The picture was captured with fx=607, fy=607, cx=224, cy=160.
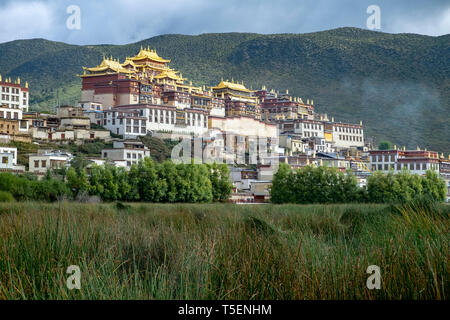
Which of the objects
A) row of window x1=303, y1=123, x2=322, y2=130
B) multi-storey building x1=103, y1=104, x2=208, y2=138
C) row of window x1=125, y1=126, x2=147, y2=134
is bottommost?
row of window x1=125, y1=126, x2=147, y2=134

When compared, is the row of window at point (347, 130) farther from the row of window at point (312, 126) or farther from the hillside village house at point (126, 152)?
the hillside village house at point (126, 152)

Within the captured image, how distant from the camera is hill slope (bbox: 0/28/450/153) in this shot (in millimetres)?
113438

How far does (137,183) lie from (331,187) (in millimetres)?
12789

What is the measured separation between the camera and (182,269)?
4.07m

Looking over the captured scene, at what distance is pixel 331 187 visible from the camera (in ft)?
132

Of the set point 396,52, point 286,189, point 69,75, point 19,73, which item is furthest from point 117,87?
point 396,52

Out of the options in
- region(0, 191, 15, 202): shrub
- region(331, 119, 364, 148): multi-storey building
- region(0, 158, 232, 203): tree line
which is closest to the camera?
region(0, 191, 15, 202): shrub

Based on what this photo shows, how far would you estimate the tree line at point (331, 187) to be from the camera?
3981cm

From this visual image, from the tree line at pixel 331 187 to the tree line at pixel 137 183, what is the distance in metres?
4.18

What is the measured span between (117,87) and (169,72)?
37.0ft

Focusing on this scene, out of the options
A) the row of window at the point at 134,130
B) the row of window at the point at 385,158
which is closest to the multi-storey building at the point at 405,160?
the row of window at the point at 385,158

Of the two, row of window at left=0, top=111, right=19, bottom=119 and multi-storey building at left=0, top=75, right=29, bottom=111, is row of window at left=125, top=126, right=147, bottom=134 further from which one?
multi-storey building at left=0, top=75, right=29, bottom=111

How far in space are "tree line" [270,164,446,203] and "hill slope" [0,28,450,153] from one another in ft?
201

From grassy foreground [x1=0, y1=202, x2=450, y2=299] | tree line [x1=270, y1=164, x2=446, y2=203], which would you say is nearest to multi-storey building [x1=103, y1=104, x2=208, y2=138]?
tree line [x1=270, y1=164, x2=446, y2=203]
